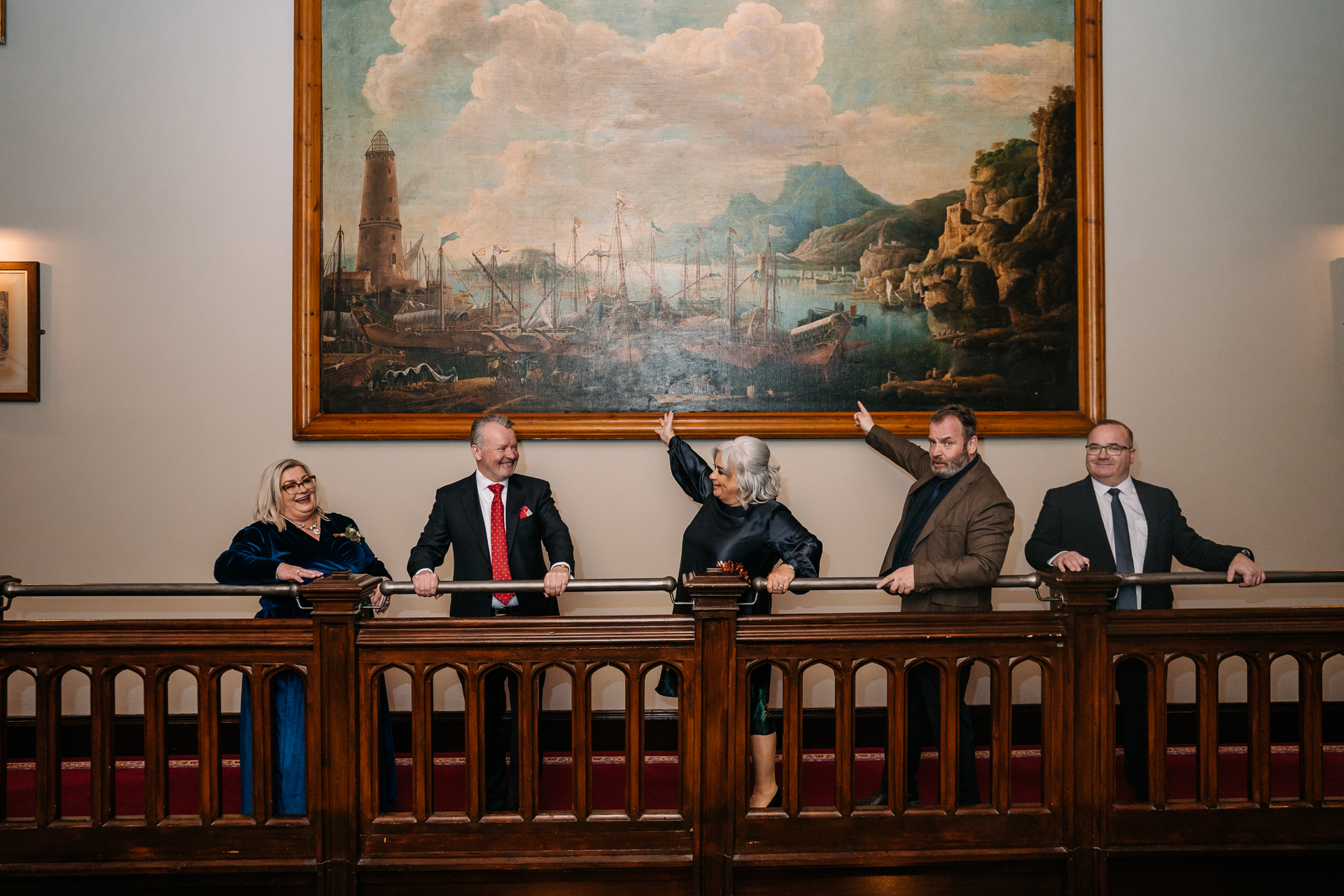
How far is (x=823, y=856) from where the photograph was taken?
8.82 feet

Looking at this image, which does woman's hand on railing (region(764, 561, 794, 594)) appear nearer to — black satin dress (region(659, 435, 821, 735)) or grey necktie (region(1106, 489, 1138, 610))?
black satin dress (region(659, 435, 821, 735))

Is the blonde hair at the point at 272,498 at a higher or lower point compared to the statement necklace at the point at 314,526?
higher

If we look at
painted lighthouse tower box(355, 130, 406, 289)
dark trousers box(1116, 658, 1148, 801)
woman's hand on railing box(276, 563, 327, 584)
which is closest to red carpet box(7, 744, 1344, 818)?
dark trousers box(1116, 658, 1148, 801)

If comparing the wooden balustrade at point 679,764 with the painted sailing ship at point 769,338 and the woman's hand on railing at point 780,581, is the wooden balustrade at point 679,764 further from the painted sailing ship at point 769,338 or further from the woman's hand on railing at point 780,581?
the painted sailing ship at point 769,338

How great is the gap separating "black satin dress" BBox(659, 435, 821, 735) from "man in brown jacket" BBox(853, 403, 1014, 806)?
1.15 feet

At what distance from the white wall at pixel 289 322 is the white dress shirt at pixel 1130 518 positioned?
3.16 ft

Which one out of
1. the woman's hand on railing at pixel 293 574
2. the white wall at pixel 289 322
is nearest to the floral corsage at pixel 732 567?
the white wall at pixel 289 322

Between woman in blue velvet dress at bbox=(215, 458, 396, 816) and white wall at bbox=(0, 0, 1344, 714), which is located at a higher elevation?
white wall at bbox=(0, 0, 1344, 714)

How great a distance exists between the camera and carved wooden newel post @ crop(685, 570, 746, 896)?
8.79ft

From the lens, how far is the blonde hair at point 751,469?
3.25 meters

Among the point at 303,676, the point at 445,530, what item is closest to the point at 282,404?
the point at 445,530

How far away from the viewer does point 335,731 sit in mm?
2684

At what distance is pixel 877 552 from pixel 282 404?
10.7ft

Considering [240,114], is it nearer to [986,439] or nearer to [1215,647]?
[986,439]
